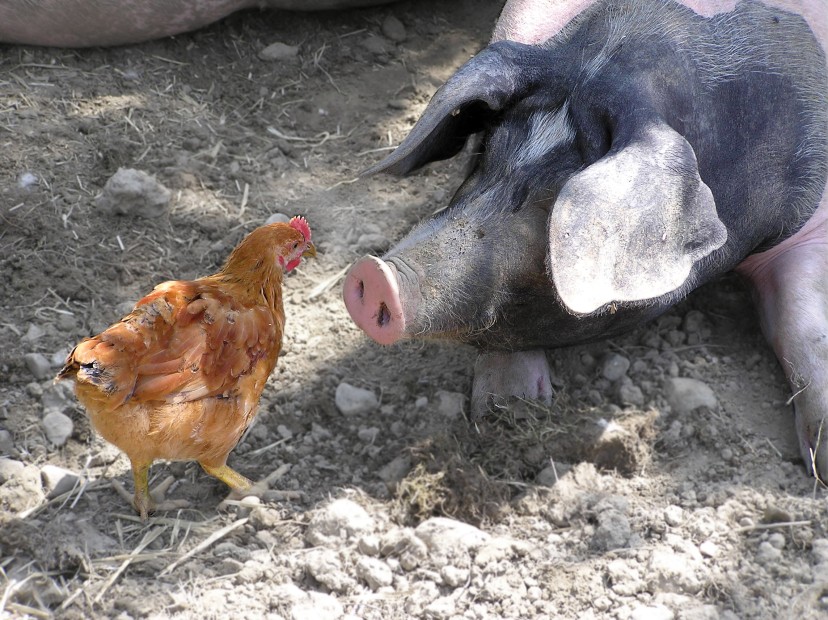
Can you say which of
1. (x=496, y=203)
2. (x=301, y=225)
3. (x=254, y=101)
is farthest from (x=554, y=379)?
(x=254, y=101)

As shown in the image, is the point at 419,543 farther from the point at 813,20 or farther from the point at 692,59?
the point at 813,20

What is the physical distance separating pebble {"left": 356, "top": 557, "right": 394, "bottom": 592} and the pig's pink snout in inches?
18.7

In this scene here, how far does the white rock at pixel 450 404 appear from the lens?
2594 millimetres

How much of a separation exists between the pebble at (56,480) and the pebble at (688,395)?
4.88ft

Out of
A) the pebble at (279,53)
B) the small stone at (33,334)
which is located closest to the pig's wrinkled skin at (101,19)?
the pebble at (279,53)

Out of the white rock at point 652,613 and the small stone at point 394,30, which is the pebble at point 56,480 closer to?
the white rock at point 652,613

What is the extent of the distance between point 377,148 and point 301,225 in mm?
922

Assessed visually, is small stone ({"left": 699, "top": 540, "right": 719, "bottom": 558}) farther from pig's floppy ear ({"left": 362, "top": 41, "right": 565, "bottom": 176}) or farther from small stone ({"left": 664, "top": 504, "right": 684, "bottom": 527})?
pig's floppy ear ({"left": 362, "top": 41, "right": 565, "bottom": 176})

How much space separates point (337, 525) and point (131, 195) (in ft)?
4.15

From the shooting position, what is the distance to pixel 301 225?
8.42 ft

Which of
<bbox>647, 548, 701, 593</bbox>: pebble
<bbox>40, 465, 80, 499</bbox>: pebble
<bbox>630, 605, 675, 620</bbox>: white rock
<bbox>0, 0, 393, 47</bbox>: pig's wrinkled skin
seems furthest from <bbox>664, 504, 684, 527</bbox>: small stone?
<bbox>0, 0, 393, 47</bbox>: pig's wrinkled skin

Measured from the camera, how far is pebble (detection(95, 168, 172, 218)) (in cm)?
297

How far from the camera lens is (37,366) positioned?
8.52 feet

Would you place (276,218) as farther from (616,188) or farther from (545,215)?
(616,188)
